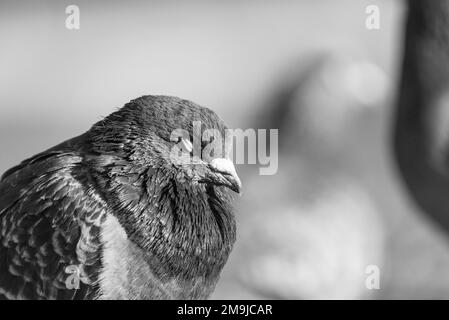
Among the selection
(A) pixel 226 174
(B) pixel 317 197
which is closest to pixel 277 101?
(B) pixel 317 197

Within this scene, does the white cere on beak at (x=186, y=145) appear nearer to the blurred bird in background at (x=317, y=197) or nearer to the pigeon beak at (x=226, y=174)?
the pigeon beak at (x=226, y=174)

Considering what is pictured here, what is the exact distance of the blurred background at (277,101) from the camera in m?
6.88

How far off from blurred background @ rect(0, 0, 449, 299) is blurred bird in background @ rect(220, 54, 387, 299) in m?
0.01

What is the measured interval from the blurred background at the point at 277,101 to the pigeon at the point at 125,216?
2.68m

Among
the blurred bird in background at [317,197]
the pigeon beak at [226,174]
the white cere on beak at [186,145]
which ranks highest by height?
the white cere on beak at [186,145]

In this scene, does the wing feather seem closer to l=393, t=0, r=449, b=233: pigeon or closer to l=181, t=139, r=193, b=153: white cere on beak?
l=181, t=139, r=193, b=153: white cere on beak

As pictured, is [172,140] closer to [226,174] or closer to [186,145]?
[186,145]

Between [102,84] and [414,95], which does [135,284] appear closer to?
[414,95]

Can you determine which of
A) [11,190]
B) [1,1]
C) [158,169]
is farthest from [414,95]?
[1,1]

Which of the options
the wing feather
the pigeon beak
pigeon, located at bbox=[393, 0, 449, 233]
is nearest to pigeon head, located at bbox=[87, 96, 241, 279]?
the pigeon beak

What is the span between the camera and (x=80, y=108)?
981 centimetres

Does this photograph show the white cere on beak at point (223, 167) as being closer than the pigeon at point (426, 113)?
Yes

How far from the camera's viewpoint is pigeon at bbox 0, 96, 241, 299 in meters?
3.74

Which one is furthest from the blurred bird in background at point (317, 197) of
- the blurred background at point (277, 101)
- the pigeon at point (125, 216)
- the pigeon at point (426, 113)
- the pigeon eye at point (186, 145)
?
the pigeon eye at point (186, 145)
